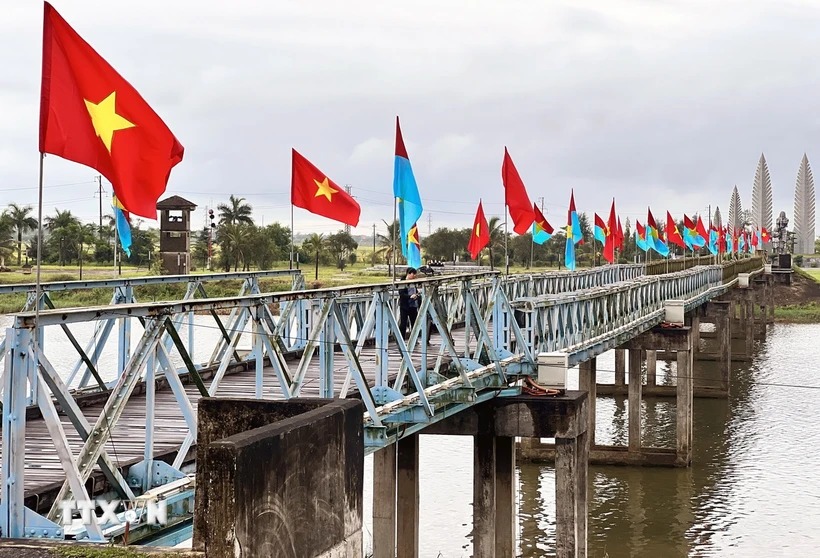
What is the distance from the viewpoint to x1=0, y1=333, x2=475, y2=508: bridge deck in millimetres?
9180

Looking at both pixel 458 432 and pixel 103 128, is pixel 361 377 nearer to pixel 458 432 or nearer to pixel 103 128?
pixel 103 128

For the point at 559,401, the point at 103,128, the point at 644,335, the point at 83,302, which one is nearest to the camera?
the point at 103,128

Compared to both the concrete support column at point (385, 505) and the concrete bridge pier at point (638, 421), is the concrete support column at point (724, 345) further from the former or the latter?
the concrete support column at point (385, 505)

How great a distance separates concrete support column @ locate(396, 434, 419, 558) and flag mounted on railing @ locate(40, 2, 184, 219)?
10.3 m

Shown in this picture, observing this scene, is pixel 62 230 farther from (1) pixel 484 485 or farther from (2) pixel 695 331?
(1) pixel 484 485

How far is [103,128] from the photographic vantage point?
390 inches

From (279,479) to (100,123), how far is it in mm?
3982

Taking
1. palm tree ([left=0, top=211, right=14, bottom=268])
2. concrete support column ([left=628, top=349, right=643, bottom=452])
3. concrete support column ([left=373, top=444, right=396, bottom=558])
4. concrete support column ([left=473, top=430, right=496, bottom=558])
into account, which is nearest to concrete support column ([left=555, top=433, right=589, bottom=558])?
concrete support column ([left=473, top=430, right=496, bottom=558])

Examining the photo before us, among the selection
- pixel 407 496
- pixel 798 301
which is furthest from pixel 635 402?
pixel 798 301

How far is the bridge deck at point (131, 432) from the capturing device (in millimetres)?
9180

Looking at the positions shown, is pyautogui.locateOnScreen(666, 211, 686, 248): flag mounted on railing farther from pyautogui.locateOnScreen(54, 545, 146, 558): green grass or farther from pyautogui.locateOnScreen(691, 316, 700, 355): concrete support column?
pyautogui.locateOnScreen(54, 545, 146, 558): green grass

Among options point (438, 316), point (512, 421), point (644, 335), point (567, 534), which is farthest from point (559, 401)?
point (644, 335)

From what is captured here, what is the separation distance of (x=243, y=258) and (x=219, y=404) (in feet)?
273

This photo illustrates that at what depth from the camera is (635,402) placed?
33.8 meters
